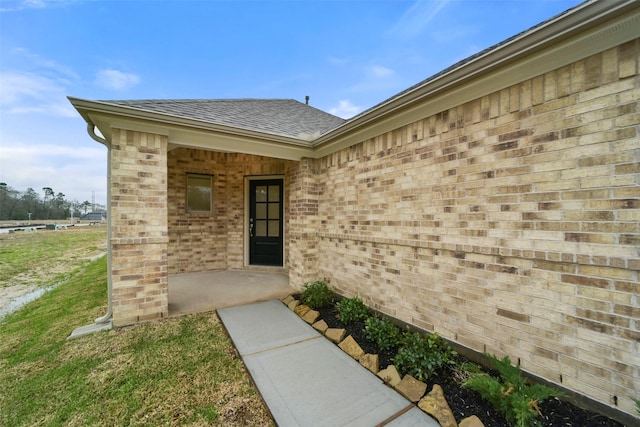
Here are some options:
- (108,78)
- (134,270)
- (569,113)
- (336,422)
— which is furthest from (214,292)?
(108,78)

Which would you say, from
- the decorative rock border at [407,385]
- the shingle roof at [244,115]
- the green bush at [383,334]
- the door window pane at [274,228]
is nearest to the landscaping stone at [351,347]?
the decorative rock border at [407,385]

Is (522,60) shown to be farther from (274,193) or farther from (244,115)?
(274,193)

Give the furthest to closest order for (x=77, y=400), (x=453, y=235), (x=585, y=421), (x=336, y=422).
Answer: (x=453, y=235) → (x=77, y=400) → (x=336, y=422) → (x=585, y=421)

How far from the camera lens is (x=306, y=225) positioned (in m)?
4.63

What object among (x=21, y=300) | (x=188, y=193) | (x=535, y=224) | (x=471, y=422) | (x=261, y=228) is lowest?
(x=21, y=300)

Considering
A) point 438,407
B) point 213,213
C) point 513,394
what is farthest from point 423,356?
point 213,213

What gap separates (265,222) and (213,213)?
1.34 m

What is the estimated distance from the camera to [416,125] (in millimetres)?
2959

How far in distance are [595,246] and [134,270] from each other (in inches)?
186

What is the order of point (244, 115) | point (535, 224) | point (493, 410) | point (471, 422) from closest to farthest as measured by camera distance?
1. point (471, 422)
2. point (493, 410)
3. point (535, 224)
4. point (244, 115)

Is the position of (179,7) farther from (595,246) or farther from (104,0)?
(595,246)

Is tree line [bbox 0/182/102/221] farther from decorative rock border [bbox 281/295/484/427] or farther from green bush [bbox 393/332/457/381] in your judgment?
green bush [bbox 393/332/457/381]

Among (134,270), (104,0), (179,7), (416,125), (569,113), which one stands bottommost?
(134,270)

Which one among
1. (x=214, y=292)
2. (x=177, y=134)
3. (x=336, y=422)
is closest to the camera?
(x=336, y=422)
